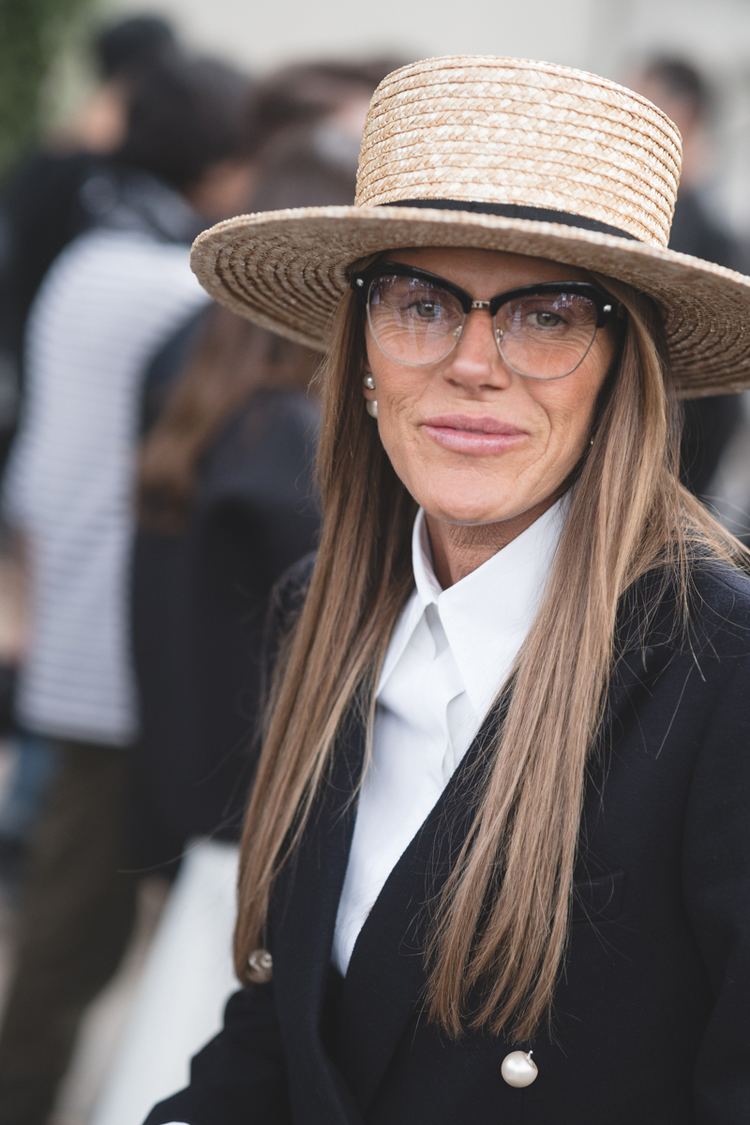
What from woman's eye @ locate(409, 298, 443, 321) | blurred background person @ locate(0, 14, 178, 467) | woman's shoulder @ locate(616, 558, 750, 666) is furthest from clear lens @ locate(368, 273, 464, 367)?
blurred background person @ locate(0, 14, 178, 467)

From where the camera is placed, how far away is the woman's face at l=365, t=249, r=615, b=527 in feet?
5.37

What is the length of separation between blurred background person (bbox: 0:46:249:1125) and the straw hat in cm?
178

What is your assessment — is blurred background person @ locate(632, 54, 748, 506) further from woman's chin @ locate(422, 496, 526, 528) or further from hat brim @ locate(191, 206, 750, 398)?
woman's chin @ locate(422, 496, 526, 528)

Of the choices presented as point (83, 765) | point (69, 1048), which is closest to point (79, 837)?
point (83, 765)

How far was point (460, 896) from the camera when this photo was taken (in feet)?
5.27

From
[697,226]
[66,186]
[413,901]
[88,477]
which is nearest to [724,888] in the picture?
[413,901]

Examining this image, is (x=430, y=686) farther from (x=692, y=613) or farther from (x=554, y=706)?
(x=692, y=613)

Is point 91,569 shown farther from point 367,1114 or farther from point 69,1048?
point 367,1114

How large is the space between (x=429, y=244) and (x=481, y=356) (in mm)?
154

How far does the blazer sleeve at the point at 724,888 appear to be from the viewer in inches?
58.4

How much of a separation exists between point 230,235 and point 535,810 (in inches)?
33.0

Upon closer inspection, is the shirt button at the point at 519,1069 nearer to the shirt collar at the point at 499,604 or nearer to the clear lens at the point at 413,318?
the shirt collar at the point at 499,604

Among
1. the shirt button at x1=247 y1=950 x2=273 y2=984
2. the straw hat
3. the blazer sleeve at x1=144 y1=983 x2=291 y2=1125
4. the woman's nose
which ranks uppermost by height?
the straw hat

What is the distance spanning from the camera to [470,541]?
5.98 feet
